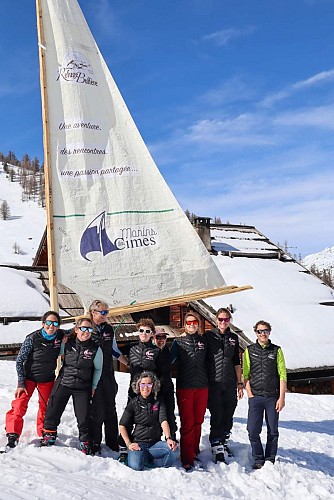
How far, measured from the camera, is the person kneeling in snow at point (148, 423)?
4.83 metres

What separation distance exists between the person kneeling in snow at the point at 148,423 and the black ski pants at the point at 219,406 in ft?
1.90

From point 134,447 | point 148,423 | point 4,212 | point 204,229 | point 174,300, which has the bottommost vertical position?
point 134,447

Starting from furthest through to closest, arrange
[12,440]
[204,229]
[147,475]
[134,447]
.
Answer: [204,229] < [12,440] < [134,447] < [147,475]

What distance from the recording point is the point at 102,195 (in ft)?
20.9

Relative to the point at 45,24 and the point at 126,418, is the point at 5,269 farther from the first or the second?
the point at 126,418

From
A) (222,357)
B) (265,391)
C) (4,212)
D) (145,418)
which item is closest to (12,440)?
(145,418)

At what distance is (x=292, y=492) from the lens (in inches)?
189

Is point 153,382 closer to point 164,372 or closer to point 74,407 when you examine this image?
point 164,372

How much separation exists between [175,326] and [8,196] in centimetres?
6799

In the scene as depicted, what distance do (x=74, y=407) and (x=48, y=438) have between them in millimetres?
410

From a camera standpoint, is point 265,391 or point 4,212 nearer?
point 265,391

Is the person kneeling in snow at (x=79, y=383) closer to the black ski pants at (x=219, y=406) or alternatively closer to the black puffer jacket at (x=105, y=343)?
the black puffer jacket at (x=105, y=343)

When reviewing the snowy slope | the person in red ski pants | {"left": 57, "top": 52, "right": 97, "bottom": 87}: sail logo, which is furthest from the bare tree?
the person in red ski pants

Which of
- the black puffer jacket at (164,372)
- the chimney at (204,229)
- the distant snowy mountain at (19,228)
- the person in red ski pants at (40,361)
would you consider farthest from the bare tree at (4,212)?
the black puffer jacket at (164,372)
